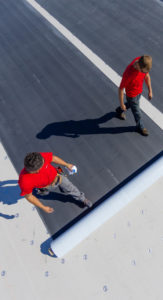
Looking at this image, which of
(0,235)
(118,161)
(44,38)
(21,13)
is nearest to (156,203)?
(118,161)

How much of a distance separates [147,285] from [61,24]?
728 centimetres

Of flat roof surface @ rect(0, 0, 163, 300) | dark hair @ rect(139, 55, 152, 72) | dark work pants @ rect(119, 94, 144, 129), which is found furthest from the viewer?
dark work pants @ rect(119, 94, 144, 129)

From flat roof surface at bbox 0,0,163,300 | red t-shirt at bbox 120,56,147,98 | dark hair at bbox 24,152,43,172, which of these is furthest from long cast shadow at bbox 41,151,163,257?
dark hair at bbox 24,152,43,172

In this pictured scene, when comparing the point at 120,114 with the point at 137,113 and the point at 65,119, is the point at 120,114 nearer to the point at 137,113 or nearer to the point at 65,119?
the point at 137,113

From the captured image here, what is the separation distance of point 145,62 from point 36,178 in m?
2.50

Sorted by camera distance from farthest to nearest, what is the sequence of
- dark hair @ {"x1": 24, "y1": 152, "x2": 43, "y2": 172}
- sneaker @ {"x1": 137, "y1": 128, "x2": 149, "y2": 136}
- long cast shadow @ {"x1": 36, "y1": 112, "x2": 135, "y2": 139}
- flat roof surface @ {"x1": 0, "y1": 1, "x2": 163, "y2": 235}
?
long cast shadow @ {"x1": 36, "y1": 112, "x2": 135, "y2": 139} < sneaker @ {"x1": 137, "y1": 128, "x2": 149, "y2": 136} < flat roof surface @ {"x1": 0, "y1": 1, "x2": 163, "y2": 235} < dark hair @ {"x1": 24, "y1": 152, "x2": 43, "y2": 172}

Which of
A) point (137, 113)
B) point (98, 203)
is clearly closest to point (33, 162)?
point (98, 203)

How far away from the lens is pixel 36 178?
3006mm

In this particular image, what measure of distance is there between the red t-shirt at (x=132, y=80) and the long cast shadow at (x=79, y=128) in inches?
39.3

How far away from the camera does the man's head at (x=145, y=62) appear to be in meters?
3.28

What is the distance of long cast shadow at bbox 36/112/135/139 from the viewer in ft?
15.6

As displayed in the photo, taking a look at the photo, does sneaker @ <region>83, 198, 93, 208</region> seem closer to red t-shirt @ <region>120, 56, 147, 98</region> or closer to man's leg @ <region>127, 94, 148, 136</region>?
man's leg @ <region>127, 94, 148, 136</region>

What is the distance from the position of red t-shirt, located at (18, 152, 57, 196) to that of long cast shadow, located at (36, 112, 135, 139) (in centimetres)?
170

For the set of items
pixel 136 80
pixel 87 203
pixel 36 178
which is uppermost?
pixel 136 80
